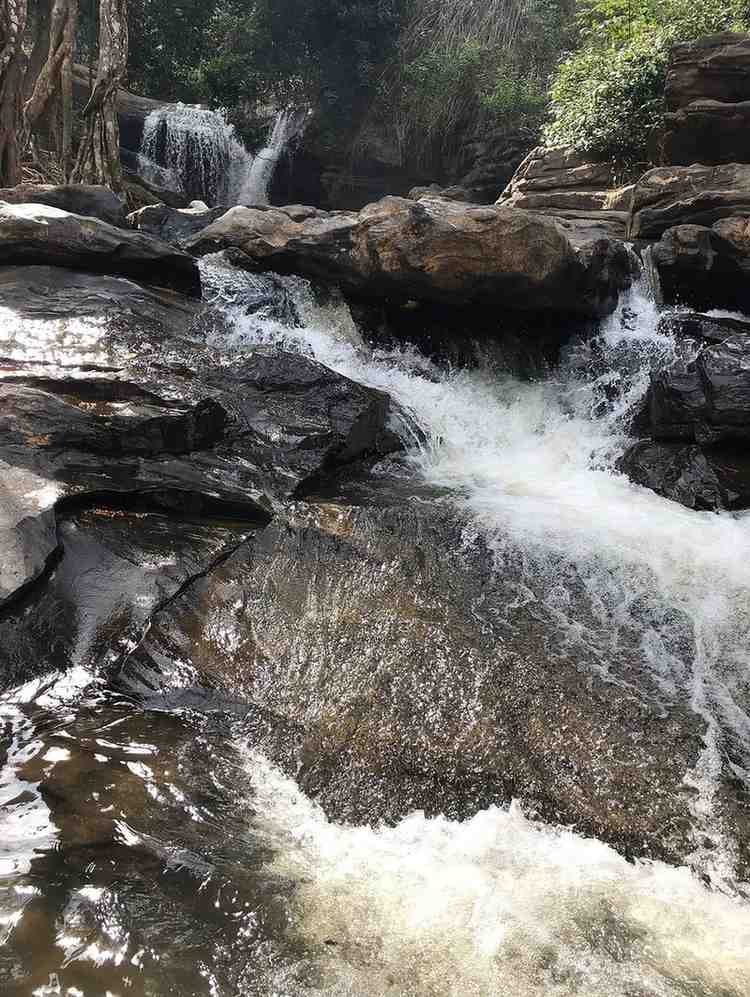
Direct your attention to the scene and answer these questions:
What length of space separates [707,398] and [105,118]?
9480 mm

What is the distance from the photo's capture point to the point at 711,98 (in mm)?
8469

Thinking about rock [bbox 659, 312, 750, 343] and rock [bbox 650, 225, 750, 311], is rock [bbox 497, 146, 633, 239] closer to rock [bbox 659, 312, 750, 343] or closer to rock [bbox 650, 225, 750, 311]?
rock [bbox 650, 225, 750, 311]

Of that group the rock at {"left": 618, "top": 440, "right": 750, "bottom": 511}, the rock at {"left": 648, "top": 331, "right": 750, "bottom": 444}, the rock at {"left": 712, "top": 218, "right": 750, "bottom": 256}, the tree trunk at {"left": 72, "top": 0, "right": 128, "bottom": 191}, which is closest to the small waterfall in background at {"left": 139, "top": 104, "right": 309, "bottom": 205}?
the tree trunk at {"left": 72, "top": 0, "right": 128, "bottom": 191}

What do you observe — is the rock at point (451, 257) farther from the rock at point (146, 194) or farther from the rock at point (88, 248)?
the rock at point (146, 194)

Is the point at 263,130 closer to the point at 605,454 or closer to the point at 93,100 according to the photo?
the point at 93,100

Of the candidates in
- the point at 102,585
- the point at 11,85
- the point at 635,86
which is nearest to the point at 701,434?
the point at 102,585

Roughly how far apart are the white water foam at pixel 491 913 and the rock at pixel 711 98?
871cm

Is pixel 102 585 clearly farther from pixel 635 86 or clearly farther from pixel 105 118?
pixel 635 86

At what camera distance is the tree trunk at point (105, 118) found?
10.5m

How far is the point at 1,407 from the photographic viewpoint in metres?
4.25

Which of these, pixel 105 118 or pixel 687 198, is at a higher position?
pixel 687 198

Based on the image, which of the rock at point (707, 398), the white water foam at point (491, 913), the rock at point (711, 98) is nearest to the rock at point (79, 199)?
the rock at point (707, 398)

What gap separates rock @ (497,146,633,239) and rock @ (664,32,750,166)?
3.13 feet

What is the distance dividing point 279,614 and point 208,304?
4.02 meters
